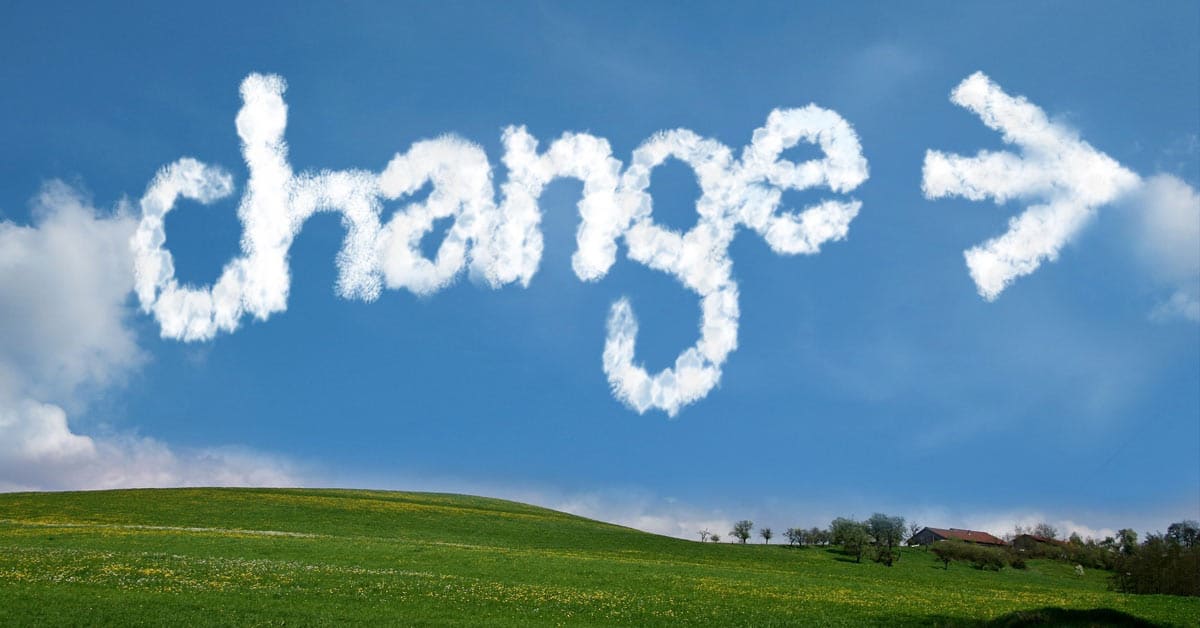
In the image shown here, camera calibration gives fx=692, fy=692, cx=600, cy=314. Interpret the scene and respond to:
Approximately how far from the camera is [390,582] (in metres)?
39.6

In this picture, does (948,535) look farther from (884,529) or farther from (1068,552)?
(884,529)

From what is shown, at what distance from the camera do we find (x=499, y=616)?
3231 cm

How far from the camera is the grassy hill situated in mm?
30828

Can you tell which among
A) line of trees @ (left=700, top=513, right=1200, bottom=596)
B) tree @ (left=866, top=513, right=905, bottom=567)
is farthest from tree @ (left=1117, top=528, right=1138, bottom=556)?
tree @ (left=866, top=513, right=905, bottom=567)

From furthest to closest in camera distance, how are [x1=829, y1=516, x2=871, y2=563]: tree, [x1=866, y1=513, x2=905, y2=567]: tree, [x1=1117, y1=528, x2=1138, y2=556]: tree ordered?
[x1=1117, y1=528, x2=1138, y2=556]: tree < [x1=866, y1=513, x2=905, y2=567]: tree < [x1=829, y1=516, x2=871, y2=563]: tree

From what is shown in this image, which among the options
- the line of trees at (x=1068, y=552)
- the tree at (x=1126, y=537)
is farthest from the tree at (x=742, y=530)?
the tree at (x=1126, y=537)

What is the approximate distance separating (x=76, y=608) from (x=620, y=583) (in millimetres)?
30248

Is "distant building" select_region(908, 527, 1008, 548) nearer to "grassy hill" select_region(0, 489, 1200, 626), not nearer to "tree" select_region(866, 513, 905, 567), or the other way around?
"tree" select_region(866, 513, 905, 567)

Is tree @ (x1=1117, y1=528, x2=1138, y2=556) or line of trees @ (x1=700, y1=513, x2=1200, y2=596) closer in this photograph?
line of trees @ (x1=700, y1=513, x2=1200, y2=596)

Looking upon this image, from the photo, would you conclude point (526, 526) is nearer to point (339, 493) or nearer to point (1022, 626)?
point (339, 493)

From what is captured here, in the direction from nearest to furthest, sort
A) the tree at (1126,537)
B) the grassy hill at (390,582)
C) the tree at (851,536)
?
the grassy hill at (390,582)
the tree at (851,536)
the tree at (1126,537)

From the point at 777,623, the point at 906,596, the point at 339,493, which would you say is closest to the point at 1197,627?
the point at 906,596

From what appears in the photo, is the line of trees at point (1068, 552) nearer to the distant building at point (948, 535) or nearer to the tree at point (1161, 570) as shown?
the tree at point (1161, 570)

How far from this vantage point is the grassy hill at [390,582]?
101ft
